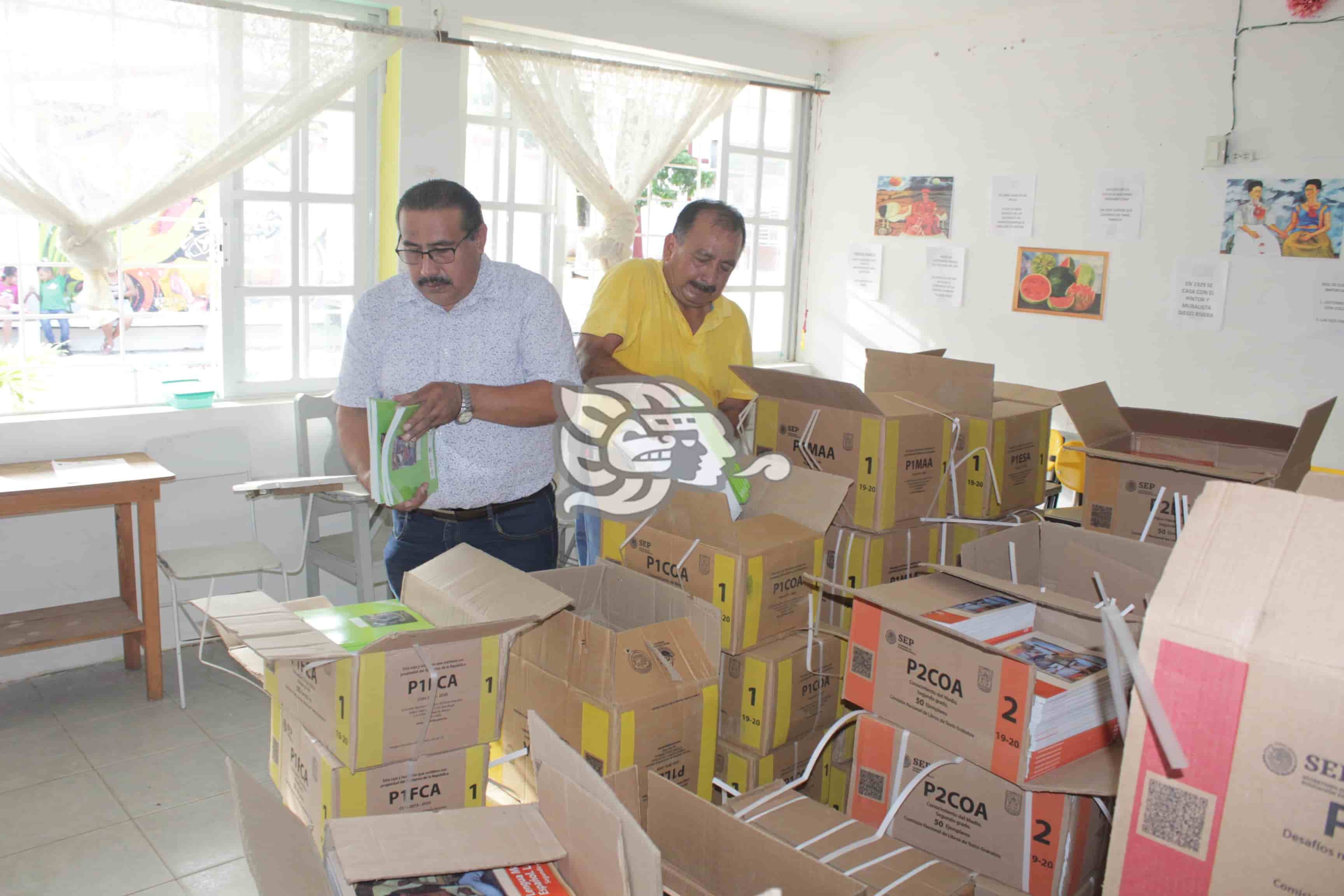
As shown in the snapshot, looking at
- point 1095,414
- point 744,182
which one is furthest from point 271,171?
point 1095,414

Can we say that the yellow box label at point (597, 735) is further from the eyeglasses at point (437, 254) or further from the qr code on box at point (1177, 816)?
the qr code on box at point (1177, 816)

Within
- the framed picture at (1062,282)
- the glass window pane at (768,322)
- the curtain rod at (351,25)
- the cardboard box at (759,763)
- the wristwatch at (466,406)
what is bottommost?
the cardboard box at (759,763)

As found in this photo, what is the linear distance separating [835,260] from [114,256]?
11.9 feet

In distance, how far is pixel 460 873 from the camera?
130 cm

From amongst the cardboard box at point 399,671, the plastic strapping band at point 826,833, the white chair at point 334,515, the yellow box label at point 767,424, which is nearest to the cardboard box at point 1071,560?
the plastic strapping band at point 826,833

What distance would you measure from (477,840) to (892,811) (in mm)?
649

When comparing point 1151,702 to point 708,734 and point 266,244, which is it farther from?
point 266,244

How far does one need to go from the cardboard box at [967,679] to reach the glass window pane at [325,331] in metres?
2.97

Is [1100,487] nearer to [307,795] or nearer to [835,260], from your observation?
[307,795]

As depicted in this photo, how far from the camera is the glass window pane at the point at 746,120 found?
17.5 feet

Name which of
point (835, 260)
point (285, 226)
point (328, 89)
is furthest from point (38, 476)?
point (835, 260)

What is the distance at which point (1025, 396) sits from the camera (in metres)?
2.94

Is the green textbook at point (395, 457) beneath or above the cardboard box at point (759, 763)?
above

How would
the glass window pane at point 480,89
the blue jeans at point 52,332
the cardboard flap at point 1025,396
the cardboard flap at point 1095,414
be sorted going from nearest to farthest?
the cardboard flap at point 1095,414
the cardboard flap at point 1025,396
the blue jeans at point 52,332
the glass window pane at point 480,89
